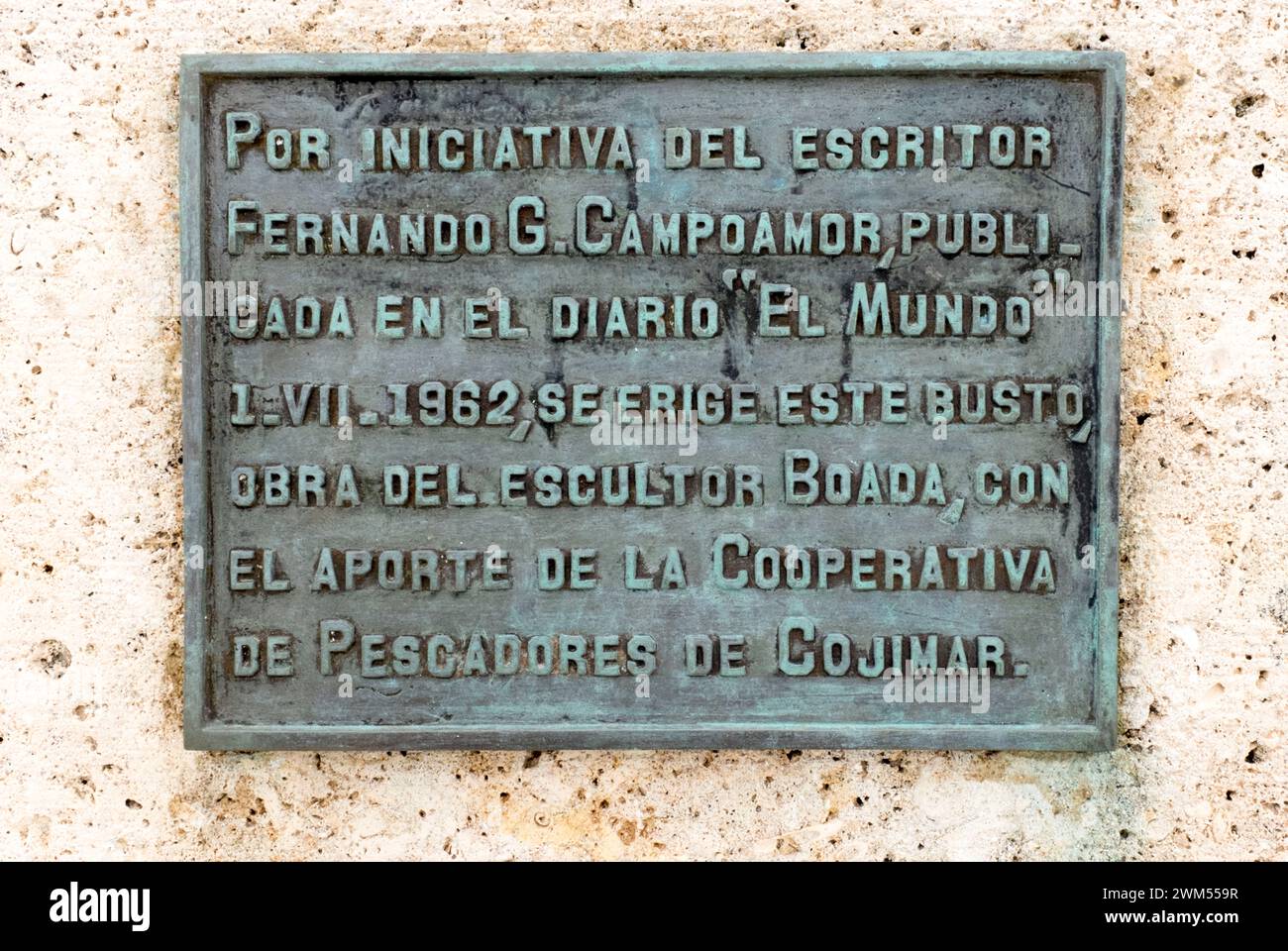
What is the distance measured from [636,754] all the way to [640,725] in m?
0.15

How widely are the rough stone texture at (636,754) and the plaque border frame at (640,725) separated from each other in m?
0.13

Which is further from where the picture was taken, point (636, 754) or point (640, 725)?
point (636, 754)

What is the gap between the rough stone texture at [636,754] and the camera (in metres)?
2.46

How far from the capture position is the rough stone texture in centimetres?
246

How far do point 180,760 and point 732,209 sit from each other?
1.91m

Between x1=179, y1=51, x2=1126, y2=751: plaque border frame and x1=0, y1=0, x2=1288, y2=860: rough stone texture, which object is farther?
x1=0, y1=0, x2=1288, y2=860: rough stone texture

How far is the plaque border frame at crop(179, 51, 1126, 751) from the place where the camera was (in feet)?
7.73

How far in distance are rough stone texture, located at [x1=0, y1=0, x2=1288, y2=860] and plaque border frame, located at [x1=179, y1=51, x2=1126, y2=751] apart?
0.13m

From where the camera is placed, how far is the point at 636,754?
2.51 meters

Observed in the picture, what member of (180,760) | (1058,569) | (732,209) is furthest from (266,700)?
(1058,569)

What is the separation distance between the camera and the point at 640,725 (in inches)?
94.6

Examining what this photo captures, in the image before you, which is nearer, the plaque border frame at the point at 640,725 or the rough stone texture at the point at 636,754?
the plaque border frame at the point at 640,725

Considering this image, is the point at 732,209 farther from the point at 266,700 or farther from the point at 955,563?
the point at 266,700

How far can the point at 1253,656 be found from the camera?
2477 mm
